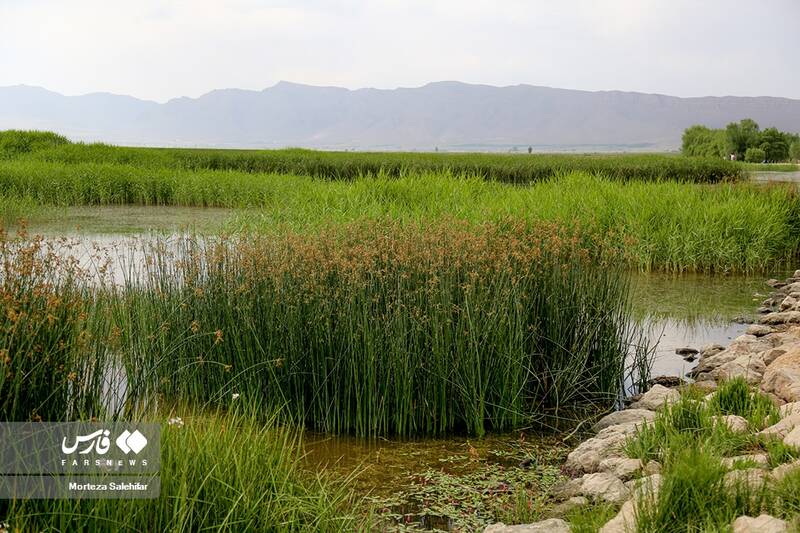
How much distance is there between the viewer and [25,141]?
1222 inches

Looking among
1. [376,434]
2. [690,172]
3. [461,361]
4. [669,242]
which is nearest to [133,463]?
[376,434]

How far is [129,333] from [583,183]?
32.7ft

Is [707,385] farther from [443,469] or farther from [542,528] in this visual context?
[542,528]

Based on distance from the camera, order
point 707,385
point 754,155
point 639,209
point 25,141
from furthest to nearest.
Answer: point 754,155 → point 25,141 → point 639,209 → point 707,385

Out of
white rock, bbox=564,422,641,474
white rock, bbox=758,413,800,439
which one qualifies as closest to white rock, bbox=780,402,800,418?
white rock, bbox=758,413,800,439

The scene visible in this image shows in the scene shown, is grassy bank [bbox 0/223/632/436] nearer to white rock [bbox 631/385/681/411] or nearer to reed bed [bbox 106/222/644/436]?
reed bed [bbox 106/222/644/436]

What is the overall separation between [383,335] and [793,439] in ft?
8.27

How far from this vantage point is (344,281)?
553cm

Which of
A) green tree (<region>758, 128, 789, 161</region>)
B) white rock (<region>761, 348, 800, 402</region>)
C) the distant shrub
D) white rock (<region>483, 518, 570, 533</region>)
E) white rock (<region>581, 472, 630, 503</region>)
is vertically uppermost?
green tree (<region>758, 128, 789, 161</region>)

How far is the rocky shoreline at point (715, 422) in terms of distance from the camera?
326 cm

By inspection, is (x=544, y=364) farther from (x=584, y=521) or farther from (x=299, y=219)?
(x=299, y=219)

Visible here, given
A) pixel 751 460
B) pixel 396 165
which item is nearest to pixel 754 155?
pixel 396 165

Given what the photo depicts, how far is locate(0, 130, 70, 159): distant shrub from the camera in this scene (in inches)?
1167

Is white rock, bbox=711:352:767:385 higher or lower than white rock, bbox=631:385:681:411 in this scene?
higher
